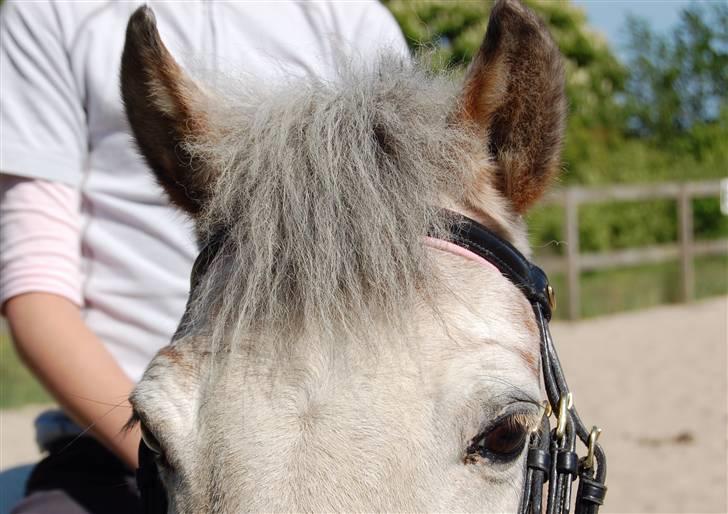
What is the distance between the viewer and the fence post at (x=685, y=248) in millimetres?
12586

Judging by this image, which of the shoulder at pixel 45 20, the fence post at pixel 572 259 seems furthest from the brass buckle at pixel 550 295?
the fence post at pixel 572 259

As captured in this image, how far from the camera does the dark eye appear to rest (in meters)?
1.44

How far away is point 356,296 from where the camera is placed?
1.47 m

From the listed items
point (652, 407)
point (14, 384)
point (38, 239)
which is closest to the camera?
point (38, 239)

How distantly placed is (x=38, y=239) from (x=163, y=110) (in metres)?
0.57

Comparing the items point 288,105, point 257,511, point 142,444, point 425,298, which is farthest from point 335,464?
point 288,105

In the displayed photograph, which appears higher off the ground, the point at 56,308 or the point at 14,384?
the point at 56,308

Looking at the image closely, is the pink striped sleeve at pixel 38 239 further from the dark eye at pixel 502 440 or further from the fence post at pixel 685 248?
the fence post at pixel 685 248

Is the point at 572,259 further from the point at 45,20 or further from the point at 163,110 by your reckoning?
the point at 163,110

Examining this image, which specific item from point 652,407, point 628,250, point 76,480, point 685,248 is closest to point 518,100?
point 76,480

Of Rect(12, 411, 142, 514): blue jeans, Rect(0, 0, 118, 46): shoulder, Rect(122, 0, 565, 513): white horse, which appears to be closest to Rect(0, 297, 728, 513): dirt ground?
Rect(12, 411, 142, 514): blue jeans

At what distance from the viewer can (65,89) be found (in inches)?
86.8

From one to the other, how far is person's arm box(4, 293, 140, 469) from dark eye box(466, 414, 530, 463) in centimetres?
89

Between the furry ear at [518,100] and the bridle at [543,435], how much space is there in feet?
0.57
